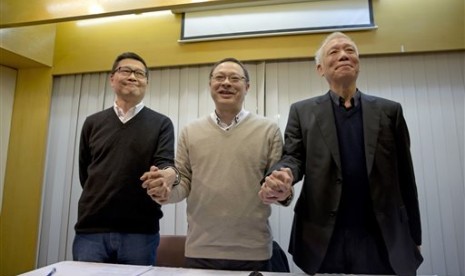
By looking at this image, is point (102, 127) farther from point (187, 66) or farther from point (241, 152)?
point (187, 66)

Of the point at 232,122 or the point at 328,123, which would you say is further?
the point at 232,122

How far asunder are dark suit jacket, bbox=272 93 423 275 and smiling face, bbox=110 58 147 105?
2.83 feet

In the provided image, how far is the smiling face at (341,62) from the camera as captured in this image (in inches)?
48.5

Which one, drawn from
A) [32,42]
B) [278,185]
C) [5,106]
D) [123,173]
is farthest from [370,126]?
[5,106]

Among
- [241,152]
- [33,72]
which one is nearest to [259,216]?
[241,152]

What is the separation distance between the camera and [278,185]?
991 mm

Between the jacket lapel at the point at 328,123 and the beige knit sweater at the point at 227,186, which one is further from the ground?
the jacket lapel at the point at 328,123

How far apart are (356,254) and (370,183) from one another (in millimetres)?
264

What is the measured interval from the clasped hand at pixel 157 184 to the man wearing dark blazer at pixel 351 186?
365 mm

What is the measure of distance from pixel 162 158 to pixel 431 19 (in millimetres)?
2660

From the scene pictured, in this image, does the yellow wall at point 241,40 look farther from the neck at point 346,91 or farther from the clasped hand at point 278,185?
the clasped hand at point 278,185

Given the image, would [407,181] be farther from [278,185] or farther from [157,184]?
[157,184]

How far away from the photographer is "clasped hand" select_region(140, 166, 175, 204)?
1.08 meters

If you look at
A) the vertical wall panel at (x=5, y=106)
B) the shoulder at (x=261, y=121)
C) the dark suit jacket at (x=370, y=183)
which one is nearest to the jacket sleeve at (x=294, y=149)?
the dark suit jacket at (x=370, y=183)
